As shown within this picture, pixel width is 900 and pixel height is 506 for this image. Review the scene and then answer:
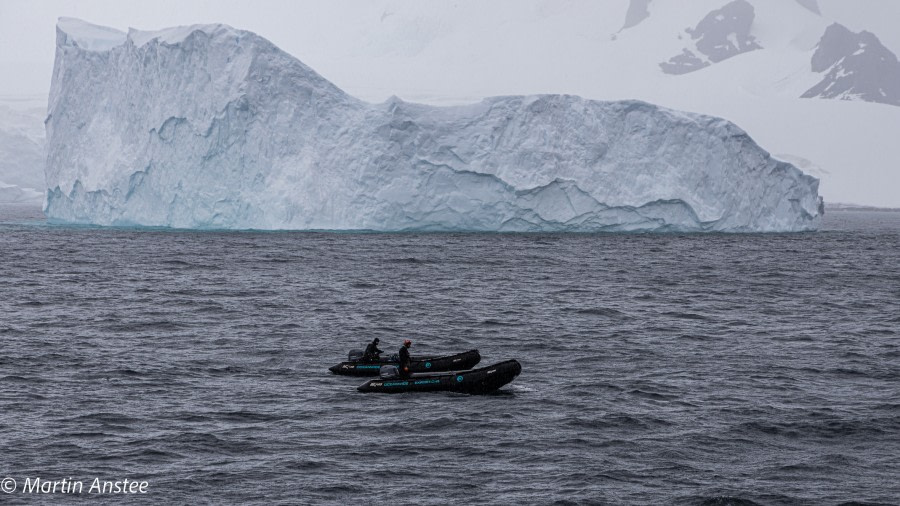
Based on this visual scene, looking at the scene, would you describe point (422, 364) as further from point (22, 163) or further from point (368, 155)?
point (22, 163)

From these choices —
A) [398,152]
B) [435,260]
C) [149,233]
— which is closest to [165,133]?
[149,233]

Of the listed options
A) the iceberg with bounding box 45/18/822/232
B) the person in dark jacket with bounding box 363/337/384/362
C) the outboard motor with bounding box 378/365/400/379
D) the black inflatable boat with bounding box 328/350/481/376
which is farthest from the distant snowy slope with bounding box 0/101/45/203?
the outboard motor with bounding box 378/365/400/379

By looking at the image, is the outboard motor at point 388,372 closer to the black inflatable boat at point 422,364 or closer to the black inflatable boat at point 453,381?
the black inflatable boat at point 453,381

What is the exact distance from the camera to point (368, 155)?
56.0 m

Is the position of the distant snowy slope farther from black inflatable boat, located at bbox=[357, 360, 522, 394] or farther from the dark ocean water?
black inflatable boat, located at bbox=[357, 360, 522, 394]

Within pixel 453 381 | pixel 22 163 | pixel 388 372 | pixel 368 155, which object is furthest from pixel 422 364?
pixel 22 163

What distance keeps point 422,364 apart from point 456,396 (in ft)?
5.55

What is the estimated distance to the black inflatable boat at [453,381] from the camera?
2197cm

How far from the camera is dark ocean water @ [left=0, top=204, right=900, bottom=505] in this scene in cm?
1616

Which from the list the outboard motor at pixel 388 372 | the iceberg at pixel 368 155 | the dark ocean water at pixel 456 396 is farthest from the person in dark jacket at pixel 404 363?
the iceberg at pixel 368 155

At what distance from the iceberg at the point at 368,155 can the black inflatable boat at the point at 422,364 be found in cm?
3300

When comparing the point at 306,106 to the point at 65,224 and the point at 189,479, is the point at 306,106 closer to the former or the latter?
the point at 65,224

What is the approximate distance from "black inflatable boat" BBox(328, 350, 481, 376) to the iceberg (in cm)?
3300

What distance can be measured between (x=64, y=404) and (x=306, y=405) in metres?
4.41
